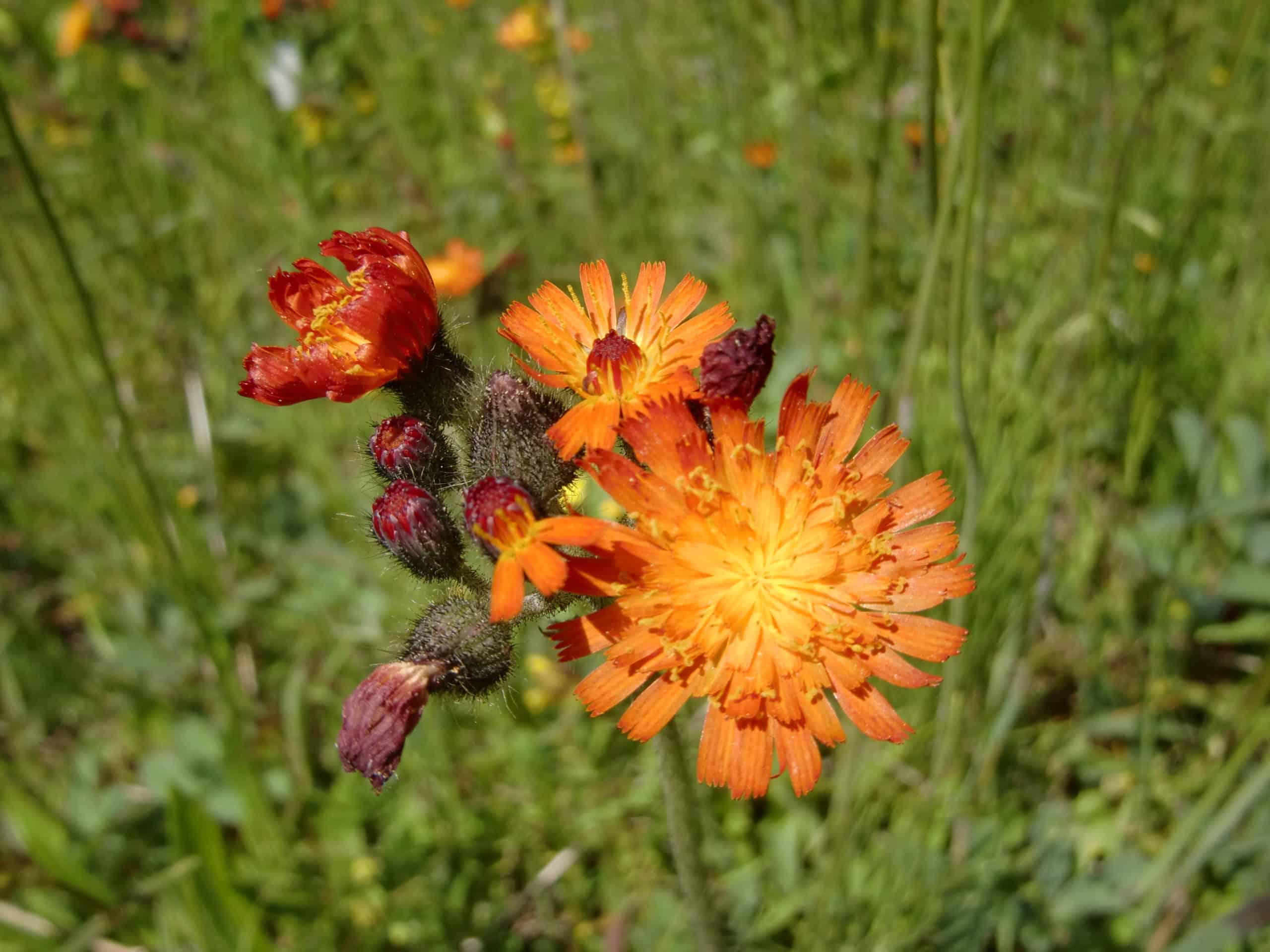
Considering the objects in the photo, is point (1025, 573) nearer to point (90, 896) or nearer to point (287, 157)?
point (90, 896)

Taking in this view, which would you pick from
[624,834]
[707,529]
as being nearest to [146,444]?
[624,834]

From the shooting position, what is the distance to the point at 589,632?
1.45 m

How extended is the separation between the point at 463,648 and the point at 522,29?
19.2 feet

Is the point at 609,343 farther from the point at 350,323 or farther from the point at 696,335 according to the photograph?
the point at 350,323

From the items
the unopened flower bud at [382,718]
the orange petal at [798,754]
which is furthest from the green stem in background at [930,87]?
the unopened flower bud at [382,718]

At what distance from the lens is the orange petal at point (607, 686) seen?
1.44 m

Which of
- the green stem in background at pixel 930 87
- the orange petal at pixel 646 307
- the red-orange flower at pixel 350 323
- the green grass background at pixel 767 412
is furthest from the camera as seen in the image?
the green grass background at pixel 767 412

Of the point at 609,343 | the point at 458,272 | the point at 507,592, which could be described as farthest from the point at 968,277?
the point at 458,272

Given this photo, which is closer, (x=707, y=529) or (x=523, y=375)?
(x=707, y=529)

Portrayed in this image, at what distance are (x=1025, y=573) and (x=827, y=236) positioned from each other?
253 centimetres

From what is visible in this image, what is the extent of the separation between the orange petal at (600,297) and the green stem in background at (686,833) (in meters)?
0.80

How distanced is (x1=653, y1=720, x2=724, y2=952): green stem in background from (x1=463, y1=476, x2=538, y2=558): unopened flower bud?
1.57ft

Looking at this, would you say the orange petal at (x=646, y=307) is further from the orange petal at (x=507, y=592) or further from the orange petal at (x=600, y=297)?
the orange petal at (x=507, y=592)

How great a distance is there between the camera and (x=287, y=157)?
431 centimetres
